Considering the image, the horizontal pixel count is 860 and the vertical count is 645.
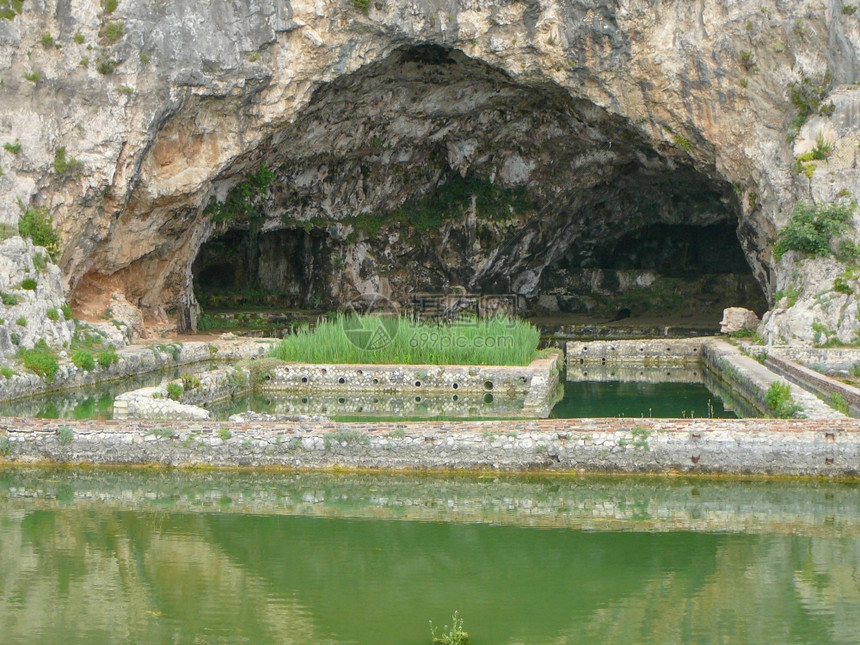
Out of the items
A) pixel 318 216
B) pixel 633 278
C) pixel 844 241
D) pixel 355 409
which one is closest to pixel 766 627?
pixel 355 409

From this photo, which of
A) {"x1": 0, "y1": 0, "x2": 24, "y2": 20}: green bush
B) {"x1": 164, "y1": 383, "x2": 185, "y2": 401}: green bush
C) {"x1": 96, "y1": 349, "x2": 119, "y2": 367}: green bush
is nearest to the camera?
{"x1": 164, "y1": 383, "x2": 185, "y2": 401}: green bush

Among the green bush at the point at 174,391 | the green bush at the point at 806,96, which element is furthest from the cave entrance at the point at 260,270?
the green bush at the point at 174,391

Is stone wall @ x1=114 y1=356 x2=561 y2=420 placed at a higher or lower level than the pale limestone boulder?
lower

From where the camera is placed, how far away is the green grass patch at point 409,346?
64.1ft

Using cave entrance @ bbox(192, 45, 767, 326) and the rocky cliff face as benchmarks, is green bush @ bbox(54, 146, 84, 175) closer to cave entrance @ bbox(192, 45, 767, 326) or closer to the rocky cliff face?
the rocky cliff face

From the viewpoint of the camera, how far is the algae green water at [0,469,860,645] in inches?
276

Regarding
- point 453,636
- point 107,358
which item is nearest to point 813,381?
point 453,636

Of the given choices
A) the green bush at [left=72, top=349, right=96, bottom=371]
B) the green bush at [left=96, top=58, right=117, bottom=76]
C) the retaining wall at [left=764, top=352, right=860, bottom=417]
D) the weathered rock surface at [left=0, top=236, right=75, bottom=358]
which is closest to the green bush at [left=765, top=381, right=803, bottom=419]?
the retaining wall at [left=764, top=352, right=860, bottom=417]

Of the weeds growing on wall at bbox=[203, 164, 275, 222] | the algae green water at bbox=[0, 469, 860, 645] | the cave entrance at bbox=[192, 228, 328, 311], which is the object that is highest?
the weeds growing on wall at bbox=[203, 164, 275, 222]

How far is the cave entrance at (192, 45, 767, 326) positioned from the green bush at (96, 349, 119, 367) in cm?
811

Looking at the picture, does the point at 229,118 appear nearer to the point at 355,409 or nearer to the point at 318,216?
the point at 318,216

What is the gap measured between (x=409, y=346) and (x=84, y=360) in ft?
20.5

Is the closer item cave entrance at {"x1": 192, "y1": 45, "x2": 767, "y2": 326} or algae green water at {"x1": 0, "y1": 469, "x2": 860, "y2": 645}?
algae green water at {"x1": 0, "y1": 469, "x2": 860, "y2": 645}

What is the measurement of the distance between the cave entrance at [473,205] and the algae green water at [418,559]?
1661 cm
